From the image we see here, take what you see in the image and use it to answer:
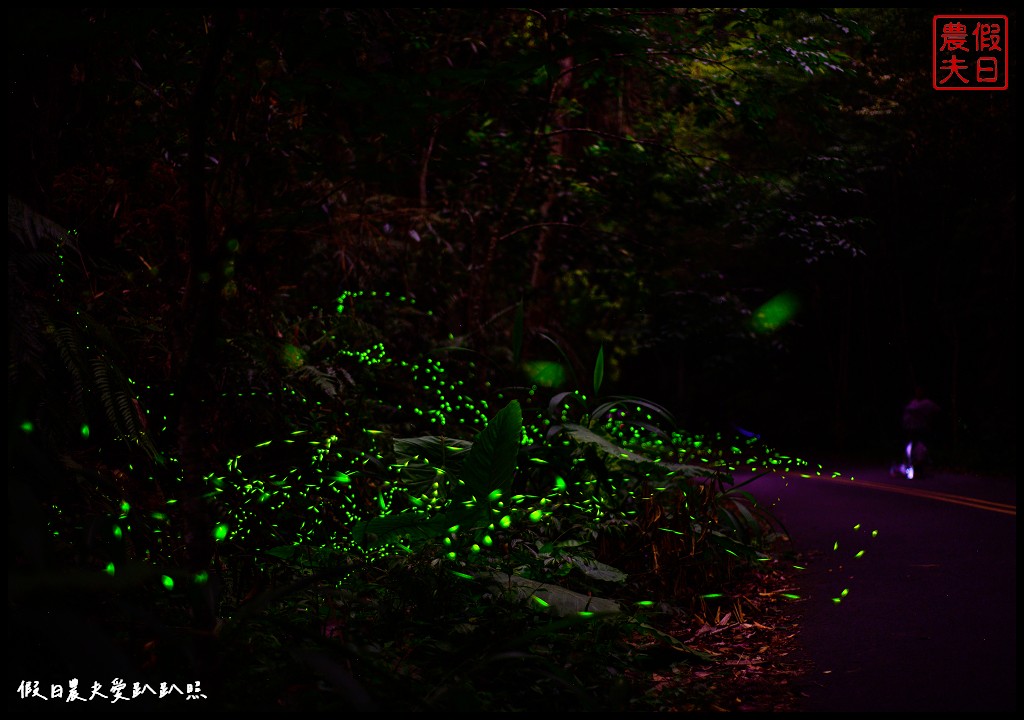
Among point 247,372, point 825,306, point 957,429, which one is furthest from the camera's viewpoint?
point 825,306

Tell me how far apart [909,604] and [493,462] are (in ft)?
10.9

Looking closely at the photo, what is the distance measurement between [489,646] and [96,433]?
9.06 feet

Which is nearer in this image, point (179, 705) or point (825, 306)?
point (179, 705)

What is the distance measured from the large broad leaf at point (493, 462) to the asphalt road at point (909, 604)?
6.99 ft

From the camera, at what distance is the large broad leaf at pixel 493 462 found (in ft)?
17.4

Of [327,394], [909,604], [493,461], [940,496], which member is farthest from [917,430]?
[493,461]

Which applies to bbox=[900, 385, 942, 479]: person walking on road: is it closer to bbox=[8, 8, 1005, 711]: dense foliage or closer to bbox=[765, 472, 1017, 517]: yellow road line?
bbox=[765, 472, 1017, 517]: yellow road line

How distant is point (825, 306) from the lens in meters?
29.5

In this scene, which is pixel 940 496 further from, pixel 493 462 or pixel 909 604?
pixel 493 462

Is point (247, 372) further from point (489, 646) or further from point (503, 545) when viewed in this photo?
point (489, 646)

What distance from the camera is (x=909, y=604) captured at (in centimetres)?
605

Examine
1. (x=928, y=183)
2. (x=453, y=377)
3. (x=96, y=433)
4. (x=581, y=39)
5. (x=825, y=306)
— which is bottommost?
(x=96, y=433)

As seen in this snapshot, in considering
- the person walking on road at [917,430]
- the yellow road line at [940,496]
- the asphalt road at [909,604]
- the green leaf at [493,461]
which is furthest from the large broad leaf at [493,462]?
the person walking on road at [917,430]

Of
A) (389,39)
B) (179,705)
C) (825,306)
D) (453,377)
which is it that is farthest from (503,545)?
(825,306)
